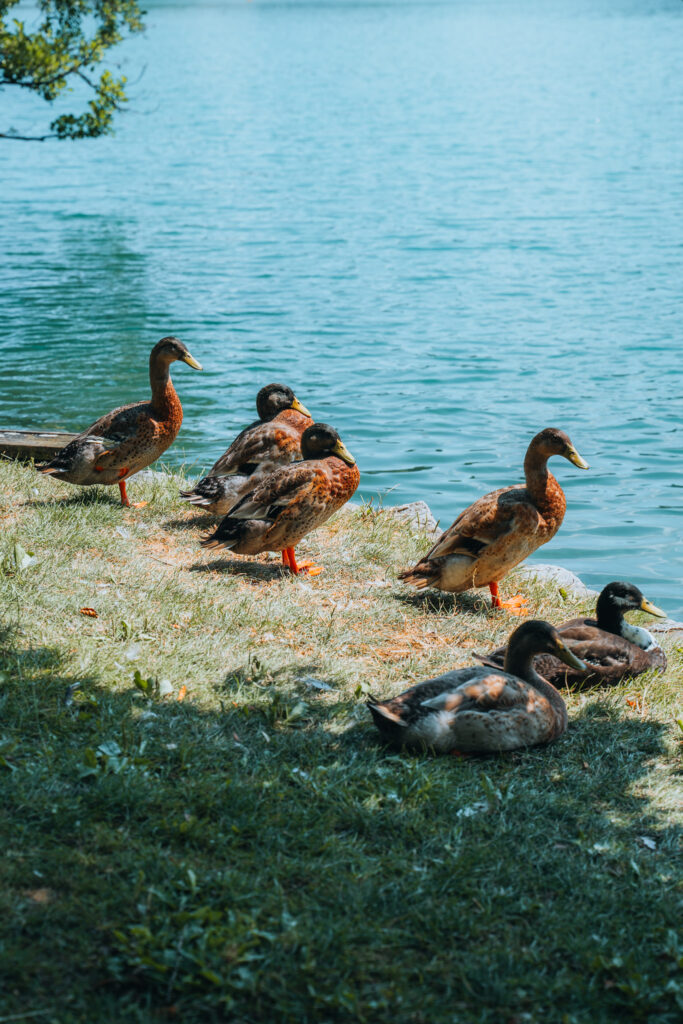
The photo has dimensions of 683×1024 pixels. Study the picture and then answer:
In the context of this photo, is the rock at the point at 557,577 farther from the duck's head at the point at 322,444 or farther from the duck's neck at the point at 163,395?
the duck's neck at the point at 163,395

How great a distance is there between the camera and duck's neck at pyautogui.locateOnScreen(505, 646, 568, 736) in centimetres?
527

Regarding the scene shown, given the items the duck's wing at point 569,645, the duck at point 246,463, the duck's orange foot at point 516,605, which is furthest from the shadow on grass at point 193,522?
the duck's wing at point 569,645

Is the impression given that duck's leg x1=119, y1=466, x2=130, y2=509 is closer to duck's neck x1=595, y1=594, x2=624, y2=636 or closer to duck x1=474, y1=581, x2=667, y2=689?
duck x1=474, y1=581, x2=667, y2=689

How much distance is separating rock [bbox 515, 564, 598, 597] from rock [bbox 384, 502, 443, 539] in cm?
81

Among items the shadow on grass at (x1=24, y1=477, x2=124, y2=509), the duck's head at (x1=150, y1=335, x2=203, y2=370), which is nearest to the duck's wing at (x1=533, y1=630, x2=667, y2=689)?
the shadow on grass at (x1=24, y1=477, x2=124, y2=509)

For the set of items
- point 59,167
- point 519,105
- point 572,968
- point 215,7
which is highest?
point 215,7

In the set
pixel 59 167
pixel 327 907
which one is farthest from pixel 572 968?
pixel 59 167

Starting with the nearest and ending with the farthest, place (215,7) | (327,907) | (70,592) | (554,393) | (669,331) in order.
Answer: (327,907)
(70,592)
(554,393)
(669,331)
(215,7)

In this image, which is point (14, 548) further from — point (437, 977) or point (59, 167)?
point (59, 167)

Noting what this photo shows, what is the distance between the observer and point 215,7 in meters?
147

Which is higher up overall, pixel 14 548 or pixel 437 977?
pixel 14 548

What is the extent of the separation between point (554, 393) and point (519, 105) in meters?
36.3

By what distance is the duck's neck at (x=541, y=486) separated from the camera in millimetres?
7117

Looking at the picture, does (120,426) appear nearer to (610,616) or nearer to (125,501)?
(125,501)
